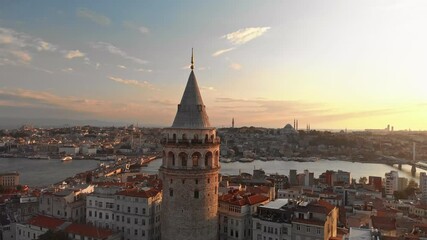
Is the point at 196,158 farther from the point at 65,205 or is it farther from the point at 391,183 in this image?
the point at 391,183

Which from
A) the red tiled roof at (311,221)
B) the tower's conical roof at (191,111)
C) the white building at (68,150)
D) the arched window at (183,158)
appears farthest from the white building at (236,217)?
the white building at (68,150)

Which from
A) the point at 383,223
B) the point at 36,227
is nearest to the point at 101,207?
the point at 36,227

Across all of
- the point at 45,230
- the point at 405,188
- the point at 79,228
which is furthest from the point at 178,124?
the point at 405,188

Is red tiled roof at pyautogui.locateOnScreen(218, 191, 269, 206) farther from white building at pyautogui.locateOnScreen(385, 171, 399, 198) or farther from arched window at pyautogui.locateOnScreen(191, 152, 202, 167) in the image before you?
white building at pyautogui.locateOnScreen(385, 171, 399, 198)

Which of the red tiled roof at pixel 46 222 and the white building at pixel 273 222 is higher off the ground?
the white building at pixel 273 222

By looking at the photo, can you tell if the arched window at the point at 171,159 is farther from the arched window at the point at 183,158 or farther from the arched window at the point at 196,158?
the arched window at the point at 196,158

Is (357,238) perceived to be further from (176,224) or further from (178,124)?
(178,124)

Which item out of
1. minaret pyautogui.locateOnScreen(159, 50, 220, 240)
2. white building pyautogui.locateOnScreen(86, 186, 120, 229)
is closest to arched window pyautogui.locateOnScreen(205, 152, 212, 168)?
minaret pyautogui.locateOnScreen(159, 50, 220, 240)

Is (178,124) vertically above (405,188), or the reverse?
(178,124)
